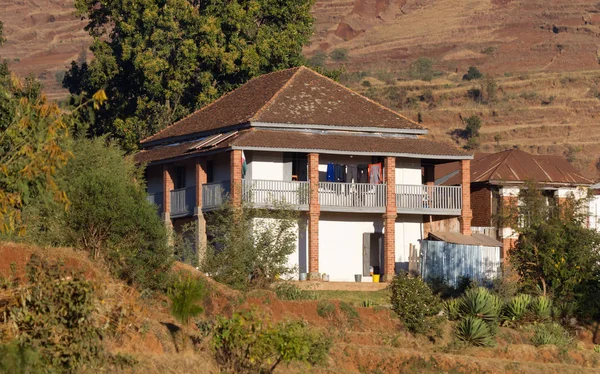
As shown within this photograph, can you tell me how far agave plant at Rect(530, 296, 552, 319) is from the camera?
3619cm

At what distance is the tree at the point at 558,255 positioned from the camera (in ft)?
127

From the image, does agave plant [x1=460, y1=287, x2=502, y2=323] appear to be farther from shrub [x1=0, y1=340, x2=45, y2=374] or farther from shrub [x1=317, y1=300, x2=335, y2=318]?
shrub [x1=0, y1=340, x2=45, y2=374]

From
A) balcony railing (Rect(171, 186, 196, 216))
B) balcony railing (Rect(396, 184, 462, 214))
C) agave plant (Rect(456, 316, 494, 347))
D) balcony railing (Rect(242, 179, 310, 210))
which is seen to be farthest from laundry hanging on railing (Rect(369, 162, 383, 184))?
agave plant (Rect(456, 316, 494, 347))

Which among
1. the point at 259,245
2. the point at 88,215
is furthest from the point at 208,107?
the point at 88,215

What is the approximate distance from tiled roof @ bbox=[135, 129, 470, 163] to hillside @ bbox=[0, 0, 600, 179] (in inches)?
2036

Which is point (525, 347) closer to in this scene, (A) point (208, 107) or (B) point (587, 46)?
(A) point (208, 107)

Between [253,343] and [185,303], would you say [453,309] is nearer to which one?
[185,303]

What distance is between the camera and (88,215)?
3039cm

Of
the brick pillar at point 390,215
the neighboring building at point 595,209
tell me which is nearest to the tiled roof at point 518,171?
the neighboring building at point 595,209

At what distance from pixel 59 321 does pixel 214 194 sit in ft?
73.7

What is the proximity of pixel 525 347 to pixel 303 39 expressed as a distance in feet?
81.7

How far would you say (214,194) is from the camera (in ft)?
139

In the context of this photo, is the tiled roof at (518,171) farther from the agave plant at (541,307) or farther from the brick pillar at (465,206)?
the agave plant at (541,307)

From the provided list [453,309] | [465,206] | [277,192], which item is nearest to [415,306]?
[453,309]
